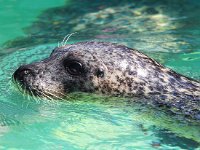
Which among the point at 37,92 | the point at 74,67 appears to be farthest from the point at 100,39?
the point at 37,92

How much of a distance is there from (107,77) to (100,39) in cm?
328

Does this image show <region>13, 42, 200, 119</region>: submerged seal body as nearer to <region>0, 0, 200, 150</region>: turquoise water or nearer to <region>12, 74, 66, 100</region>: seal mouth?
<region>12, 74, 66, 100</region>: seal mouth

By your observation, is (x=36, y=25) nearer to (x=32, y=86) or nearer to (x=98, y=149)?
(x=32, y=86)

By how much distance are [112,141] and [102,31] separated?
455 centimetres

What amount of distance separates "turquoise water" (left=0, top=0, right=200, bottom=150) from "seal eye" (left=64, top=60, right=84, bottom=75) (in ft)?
0.79

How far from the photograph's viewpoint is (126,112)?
550 cm

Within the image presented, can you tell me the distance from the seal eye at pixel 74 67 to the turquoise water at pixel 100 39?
24cm

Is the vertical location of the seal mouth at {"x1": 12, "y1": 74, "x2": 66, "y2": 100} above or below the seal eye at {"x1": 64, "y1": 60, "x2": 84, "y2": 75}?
below

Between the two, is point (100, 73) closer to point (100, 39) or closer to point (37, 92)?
point (37, 92)

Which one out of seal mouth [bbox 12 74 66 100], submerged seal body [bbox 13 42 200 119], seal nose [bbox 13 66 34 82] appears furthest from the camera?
seal nose [bbox 13 66 34 82]

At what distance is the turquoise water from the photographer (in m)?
5.07

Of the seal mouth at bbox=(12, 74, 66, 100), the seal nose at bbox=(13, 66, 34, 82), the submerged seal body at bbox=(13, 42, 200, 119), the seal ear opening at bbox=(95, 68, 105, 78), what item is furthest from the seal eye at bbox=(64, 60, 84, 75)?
the seal nose at bbox=(13, 66, 34, 82)

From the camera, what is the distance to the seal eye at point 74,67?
5.59 meters

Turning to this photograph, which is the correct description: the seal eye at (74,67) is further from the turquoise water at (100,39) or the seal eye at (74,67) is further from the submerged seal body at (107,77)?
the turquoise water at (100,39)
